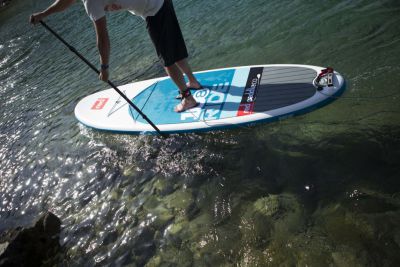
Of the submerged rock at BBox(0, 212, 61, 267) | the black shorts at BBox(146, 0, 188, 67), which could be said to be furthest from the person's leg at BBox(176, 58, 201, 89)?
the submerged rock at BBox(0, 212, 61, 267)

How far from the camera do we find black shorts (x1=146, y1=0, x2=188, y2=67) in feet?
18.6

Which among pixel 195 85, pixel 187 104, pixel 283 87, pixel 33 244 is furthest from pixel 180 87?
pixel 33 244

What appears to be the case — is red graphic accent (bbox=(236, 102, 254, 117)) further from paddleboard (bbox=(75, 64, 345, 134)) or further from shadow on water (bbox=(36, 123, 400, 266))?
shadow on water (bbox=(36, 123, 400, 266))

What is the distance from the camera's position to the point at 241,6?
1073 centimetres

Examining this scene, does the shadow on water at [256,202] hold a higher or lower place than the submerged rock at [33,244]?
lower

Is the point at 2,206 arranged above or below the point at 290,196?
above

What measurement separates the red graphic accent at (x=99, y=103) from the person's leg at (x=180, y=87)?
2.14m

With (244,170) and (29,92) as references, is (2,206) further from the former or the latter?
(29,92)

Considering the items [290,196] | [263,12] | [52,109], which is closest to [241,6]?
[263,12]

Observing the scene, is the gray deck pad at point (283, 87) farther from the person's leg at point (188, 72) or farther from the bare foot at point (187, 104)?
the person's leg at point (188, 72)

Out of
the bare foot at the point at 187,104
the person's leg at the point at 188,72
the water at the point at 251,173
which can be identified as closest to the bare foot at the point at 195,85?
the person's leg at the point at 188,72

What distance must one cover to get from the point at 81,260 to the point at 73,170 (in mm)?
2224

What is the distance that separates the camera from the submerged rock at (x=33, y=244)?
497 cm

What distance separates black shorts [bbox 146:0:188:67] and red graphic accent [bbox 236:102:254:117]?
135cm
